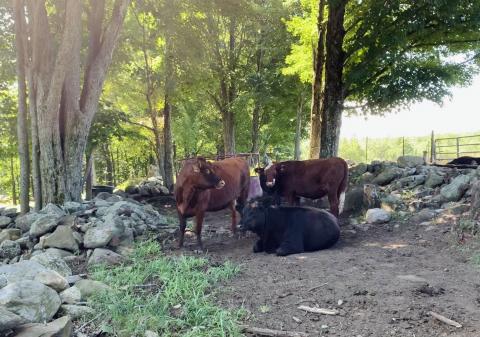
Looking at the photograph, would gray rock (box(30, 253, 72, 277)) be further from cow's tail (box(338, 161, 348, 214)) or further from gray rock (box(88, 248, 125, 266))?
cow's tail (box(338, 161, 348, 214))

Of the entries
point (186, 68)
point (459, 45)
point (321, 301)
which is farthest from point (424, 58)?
point (321, 301)

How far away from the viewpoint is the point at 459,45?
14852 mm

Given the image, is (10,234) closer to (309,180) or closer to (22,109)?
(22,109)

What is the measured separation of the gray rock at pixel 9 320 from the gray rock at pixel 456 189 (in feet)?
28.5

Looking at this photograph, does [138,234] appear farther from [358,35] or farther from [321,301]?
[358,35]

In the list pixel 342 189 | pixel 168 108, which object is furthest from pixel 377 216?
pixel 168 108

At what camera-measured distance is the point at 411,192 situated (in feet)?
35.7

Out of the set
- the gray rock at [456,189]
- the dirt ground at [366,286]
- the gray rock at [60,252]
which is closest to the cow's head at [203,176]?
the dirt ground at [366,286]

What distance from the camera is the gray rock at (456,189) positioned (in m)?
9.43

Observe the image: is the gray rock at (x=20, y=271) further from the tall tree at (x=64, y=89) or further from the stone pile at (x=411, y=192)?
the stone pile at (x=411, y=192)

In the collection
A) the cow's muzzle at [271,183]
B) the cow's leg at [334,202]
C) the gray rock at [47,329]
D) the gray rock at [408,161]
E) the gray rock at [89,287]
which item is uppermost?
the gray rock at [408,161]

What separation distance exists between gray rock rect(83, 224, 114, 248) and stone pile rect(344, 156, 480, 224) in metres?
5.37

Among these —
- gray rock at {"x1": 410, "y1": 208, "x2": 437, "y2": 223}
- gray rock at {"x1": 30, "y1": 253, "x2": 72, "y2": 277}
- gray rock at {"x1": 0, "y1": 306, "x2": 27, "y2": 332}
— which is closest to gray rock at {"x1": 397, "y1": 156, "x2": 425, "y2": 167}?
gray rock at {"x1": 410, "y1": 208, "x2": 437, "y2": 223}

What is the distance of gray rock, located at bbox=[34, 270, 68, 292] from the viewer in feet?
15.6
